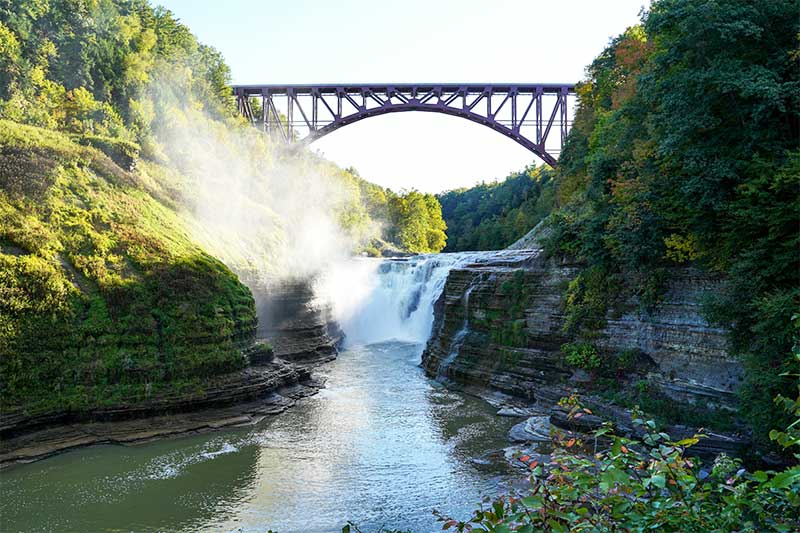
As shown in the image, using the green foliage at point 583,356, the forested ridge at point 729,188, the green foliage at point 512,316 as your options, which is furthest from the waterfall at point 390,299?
the forested ridge at point 729,188

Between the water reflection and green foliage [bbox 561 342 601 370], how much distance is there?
8.70 ft

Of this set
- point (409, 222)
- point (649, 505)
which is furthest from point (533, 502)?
point (409, 222)

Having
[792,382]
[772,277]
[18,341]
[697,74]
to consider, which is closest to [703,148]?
[697,74]

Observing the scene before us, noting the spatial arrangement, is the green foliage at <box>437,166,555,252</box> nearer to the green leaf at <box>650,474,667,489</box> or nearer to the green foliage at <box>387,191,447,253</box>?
the green foliage at <box>387,191,447,253</box>

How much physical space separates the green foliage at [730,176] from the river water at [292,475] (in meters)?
5.58

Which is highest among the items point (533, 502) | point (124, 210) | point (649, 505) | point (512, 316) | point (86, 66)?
point (86, 66)

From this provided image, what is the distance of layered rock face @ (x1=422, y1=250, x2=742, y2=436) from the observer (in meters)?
13.7

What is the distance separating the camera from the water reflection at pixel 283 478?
10.5m

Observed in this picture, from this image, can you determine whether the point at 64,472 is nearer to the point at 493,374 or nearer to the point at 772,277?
the point at 493,374

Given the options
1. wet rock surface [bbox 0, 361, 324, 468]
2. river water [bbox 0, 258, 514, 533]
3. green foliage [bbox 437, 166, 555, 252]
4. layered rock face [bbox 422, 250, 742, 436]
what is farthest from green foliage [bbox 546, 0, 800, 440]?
green foliage [bbox 437, 166, 555, 252]

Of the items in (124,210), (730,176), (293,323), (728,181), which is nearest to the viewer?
(730,176)

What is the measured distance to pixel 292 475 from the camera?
1263 cm

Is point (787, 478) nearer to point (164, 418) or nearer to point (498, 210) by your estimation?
point (164, 418)

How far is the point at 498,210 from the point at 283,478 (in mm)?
77678
